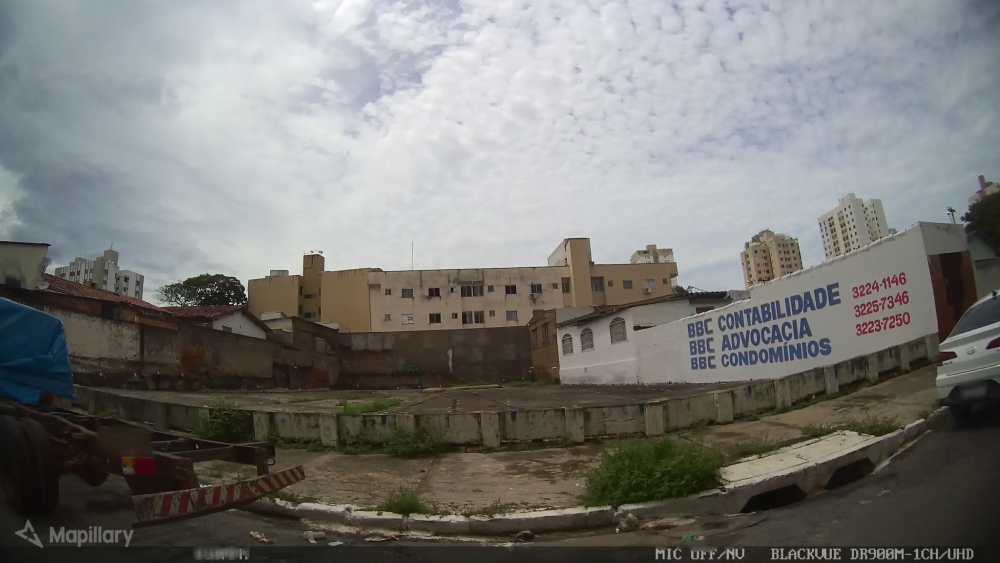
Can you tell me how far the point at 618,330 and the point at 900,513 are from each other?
1914 centimetres

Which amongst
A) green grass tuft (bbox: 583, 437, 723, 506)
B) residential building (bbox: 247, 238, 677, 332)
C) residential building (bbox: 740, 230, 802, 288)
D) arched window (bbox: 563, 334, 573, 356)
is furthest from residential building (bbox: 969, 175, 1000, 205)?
residential building (bbox: 740, 230, 802, 288)

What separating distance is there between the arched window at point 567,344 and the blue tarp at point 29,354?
22.9 meters

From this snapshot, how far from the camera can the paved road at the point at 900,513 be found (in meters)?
3.60

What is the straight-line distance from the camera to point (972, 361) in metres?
5.52

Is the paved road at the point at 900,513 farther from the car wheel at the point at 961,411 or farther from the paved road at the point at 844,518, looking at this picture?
the car wheel at the point at 961,411

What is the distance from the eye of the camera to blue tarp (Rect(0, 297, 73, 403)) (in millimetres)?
6336

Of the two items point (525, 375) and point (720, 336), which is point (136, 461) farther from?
point (525, 375)

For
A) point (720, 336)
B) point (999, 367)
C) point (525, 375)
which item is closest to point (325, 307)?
point (525, 375)

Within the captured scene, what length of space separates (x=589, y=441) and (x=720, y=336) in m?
A: 9.73

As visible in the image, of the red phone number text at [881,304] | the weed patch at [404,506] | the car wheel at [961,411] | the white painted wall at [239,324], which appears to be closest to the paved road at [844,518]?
the car wheel at [961,411]

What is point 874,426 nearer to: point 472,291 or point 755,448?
point 755,448

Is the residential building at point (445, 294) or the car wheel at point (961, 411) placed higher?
the residential building at point (445, 294)

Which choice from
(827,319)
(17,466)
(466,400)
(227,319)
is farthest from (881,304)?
(227,319)

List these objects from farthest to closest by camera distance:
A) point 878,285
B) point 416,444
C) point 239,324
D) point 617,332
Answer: point 239,324, point 617,332, point 878,285, point 416,444
